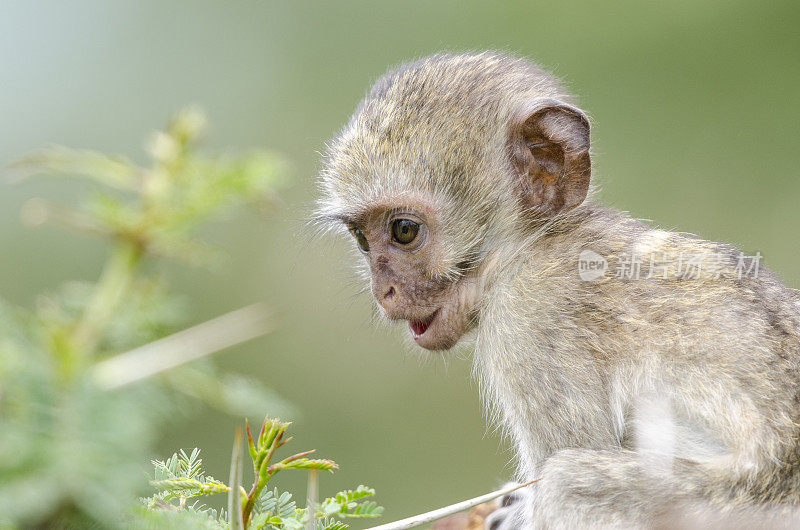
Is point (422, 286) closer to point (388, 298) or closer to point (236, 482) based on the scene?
point (388, 298)

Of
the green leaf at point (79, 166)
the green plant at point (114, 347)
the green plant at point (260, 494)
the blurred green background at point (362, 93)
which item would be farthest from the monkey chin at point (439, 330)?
the blurred green background at point (362, 93)

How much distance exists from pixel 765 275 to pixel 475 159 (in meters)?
1.12

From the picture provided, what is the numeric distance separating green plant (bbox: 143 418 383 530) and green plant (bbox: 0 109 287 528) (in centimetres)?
49

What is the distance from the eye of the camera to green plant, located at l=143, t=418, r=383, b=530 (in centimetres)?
158

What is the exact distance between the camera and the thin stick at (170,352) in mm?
834

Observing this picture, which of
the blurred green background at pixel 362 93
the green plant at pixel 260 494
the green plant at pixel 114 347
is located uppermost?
the blurred green background at pixel 362 93

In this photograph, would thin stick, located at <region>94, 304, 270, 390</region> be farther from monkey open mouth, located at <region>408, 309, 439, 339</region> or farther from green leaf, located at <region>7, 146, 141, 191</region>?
monkey open mouth, located at <region>408, 309, 439, 339</region>

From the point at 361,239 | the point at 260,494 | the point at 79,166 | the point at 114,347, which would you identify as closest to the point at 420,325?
the point at 361,239

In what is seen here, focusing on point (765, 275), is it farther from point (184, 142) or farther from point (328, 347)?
point (328, 347)

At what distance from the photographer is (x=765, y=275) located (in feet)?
10.2

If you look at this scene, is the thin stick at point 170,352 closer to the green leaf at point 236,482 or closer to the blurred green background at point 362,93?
the green leaf at point 236,482

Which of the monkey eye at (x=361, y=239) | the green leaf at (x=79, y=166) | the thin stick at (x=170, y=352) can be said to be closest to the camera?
the thin stick at (x=170, y=352)

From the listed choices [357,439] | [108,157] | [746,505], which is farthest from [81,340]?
[357,439]

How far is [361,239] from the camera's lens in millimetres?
3674
